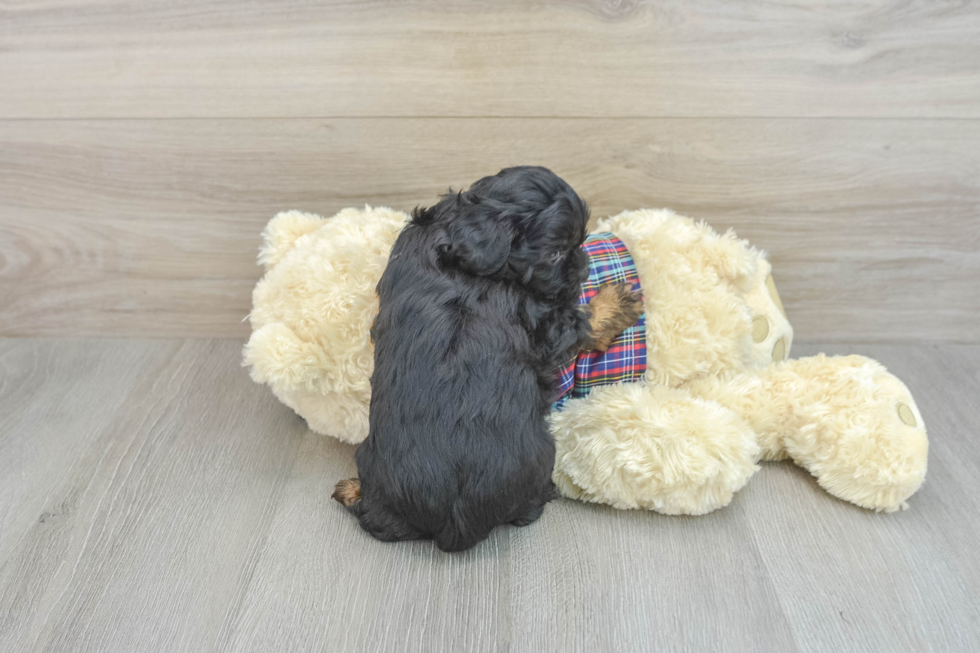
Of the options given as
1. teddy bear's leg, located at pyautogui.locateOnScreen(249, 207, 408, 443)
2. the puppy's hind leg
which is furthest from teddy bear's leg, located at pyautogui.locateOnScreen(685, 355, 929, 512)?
teddy bear's leg, located at pyautogui.locateOnScreen(249, 207, 408, 443)

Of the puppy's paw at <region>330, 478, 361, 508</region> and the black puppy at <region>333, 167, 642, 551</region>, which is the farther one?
the puppy's paw at <region>330, 478, 361, 508</region>

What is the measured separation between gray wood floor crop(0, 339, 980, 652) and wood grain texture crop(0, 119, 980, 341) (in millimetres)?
420

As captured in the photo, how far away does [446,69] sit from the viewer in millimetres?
1457

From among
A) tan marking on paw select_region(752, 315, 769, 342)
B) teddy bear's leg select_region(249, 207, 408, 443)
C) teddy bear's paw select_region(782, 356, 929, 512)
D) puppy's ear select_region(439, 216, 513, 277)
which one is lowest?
teddy bear's paw select_region(782, 356, 929, 512)

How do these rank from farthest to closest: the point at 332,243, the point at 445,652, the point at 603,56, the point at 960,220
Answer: the point at 960,220
the point at 603,56
the point at 332,243
the point at 445,652

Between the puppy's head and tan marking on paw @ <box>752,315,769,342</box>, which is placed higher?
the puppy's head

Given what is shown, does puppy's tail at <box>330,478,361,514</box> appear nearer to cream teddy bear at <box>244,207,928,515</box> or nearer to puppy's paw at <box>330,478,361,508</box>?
puppy's paw at <box>330,478,361,508</box>

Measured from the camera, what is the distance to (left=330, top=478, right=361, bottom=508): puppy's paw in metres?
1.21

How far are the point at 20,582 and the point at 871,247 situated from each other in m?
1.92

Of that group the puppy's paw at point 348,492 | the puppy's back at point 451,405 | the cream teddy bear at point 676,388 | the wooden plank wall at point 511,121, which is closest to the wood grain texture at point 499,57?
the wooden plank wall at point 511,121

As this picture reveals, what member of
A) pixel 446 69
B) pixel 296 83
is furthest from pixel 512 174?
pixel 296 83

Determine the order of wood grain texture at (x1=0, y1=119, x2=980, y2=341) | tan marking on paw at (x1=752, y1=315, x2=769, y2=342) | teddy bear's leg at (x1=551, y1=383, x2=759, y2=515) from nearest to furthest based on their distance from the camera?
1. teddy bear's leg at (x1=551, y1=383, x2=759, y2=515)
2. tan marking on paw at (x1=752, y1=315, x2=769, y2=342)
3. wood grain texture at (x1=0, y1=119, x2=980, y2=341)

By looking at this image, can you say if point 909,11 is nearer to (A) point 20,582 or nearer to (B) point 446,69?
(B) point 446,69

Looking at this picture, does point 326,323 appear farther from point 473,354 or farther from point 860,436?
point 860,436
